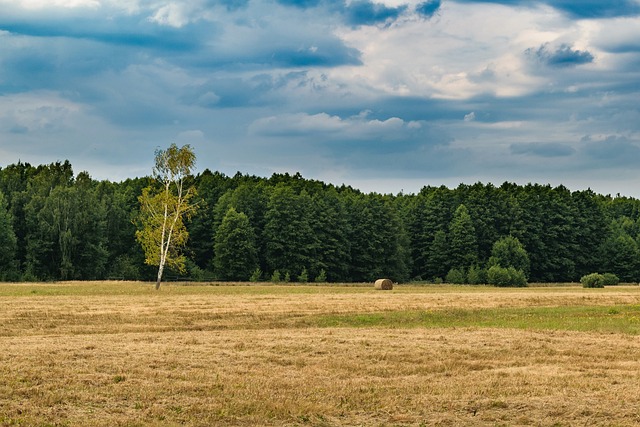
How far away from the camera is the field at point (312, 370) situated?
17.4 meters

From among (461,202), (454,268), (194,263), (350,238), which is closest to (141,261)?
(194,263)

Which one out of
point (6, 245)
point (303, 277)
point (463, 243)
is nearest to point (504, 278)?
point (463, 243)

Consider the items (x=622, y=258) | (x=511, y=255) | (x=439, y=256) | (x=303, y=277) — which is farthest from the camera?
(x=622, y=258)

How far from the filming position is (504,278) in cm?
10706

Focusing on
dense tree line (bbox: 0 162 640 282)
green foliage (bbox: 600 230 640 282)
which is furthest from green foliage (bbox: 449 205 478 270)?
green foliage (bbox: 600 230 640 282)

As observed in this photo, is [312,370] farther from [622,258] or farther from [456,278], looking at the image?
[622,258]

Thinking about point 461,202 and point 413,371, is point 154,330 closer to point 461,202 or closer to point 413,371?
point 413,371

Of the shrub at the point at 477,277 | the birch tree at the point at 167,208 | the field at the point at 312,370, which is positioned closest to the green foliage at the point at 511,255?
the shrub at the point at 477,277

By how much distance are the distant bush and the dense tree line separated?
22.3 feet

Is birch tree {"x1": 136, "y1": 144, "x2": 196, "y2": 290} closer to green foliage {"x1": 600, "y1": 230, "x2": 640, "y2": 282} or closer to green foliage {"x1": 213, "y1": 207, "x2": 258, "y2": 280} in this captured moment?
green foliage {"x1": 213, "y1": 207, "x2": 258, "y2": 280}

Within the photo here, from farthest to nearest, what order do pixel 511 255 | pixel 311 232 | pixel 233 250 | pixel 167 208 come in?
pixel 511 255, pixel 311 232, pixel 233 250, pixel 167 208

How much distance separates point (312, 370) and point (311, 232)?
9698cm

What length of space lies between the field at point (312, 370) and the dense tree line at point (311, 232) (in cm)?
6323

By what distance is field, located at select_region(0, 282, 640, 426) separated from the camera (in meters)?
17.4
